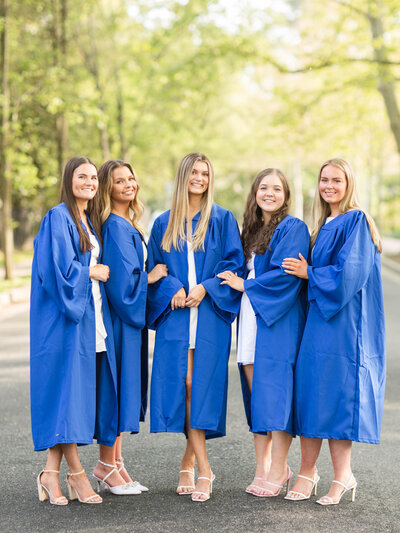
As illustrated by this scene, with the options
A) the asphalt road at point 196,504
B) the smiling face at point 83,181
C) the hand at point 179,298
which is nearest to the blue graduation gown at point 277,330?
the hand at point 179,298

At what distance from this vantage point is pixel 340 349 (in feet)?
13.7

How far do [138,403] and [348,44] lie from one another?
1743 cm

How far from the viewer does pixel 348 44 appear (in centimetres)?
1969

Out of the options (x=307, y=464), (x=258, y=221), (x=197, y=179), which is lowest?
(x=307, y=464)

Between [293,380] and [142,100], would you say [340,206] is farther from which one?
[142,100]

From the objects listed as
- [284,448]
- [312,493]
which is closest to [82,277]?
[284,448]

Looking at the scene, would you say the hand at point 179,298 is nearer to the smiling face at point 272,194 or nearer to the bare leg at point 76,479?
the smiling face at point 272,194

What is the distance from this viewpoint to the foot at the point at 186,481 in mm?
4324

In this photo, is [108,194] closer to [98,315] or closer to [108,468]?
[98,315]

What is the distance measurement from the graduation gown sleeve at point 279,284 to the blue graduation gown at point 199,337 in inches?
7.3

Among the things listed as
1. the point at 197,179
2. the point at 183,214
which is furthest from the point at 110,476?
the point at 197,179

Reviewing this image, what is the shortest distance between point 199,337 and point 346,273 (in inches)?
38.5

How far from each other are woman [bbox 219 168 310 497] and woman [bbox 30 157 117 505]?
34.5 inches

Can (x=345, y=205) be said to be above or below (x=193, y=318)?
above
